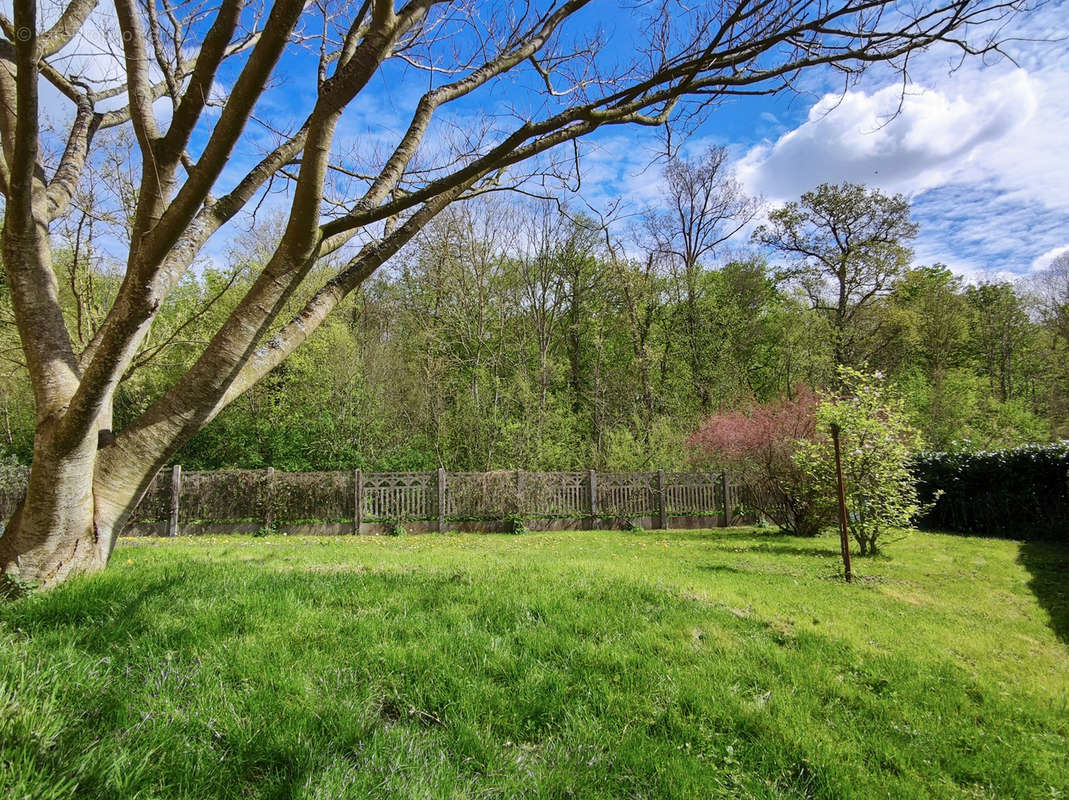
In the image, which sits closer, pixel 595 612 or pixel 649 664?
pixel 649 664

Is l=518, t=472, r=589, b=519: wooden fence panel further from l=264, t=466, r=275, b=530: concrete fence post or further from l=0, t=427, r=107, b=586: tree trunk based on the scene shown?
l=0, t=427, r=107, b=586: tree trunk

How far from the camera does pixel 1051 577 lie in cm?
815

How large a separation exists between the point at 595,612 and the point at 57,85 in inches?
258

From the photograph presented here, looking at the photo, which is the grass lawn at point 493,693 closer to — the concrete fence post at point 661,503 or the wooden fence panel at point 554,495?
the wooden fence panel at point 554,495

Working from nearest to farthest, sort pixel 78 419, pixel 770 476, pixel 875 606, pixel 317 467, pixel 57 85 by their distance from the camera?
pixel 78 419, pixel 57 85, pixel 875 606, pixel 770 476, pixel 317 467

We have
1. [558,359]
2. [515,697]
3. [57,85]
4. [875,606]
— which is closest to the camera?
[515,697]

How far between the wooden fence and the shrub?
43.7 inches

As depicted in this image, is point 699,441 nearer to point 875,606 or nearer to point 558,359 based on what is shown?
point 558,359

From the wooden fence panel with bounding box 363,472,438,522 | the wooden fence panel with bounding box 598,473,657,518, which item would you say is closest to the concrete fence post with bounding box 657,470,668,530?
the wooden fence panel with bounding box 598,473,657,518

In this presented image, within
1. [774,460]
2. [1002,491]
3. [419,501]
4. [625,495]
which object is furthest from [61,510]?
[1002,491]

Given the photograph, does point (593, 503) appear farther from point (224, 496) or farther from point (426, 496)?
point (224, 496)

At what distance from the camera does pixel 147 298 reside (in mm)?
3047

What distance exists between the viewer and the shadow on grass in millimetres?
5914

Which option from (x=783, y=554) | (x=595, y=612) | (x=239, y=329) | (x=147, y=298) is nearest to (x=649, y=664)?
(x=595, y=612)
